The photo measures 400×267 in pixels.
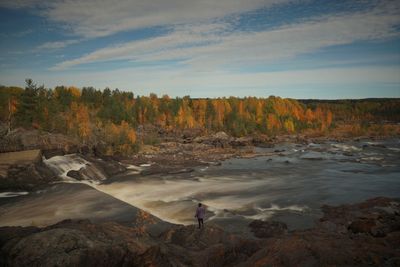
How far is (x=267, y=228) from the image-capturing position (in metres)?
21.6

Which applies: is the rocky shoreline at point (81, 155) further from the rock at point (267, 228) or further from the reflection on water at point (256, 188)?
the rock at point (267, 228)

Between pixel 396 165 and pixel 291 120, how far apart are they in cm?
8007

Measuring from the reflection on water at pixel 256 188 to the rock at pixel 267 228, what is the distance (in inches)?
62.0

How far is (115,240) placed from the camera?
44.7 feet

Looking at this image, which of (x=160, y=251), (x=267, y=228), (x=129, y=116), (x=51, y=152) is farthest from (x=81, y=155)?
(x=129, y=116)

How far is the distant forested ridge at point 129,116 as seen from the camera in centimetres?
6159

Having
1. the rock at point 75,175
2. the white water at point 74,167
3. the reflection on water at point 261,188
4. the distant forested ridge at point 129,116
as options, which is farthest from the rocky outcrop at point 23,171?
the distant forested ridge at point 129,116

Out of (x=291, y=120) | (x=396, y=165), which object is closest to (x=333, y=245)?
(x=396, y=165)

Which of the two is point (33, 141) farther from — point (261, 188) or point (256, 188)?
point (261, 188)

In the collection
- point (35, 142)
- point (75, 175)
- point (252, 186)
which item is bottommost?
point (252, 186)

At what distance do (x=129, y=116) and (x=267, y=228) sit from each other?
256 feet

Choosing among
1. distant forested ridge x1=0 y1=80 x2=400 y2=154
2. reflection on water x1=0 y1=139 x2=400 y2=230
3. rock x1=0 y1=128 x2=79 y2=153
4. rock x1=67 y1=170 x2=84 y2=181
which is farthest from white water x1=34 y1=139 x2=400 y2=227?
distant forested ridge x1=0 y1=80 x2=400 y2=154

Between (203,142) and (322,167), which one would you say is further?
(203,142)

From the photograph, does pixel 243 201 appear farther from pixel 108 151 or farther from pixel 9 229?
pixel 108 151
